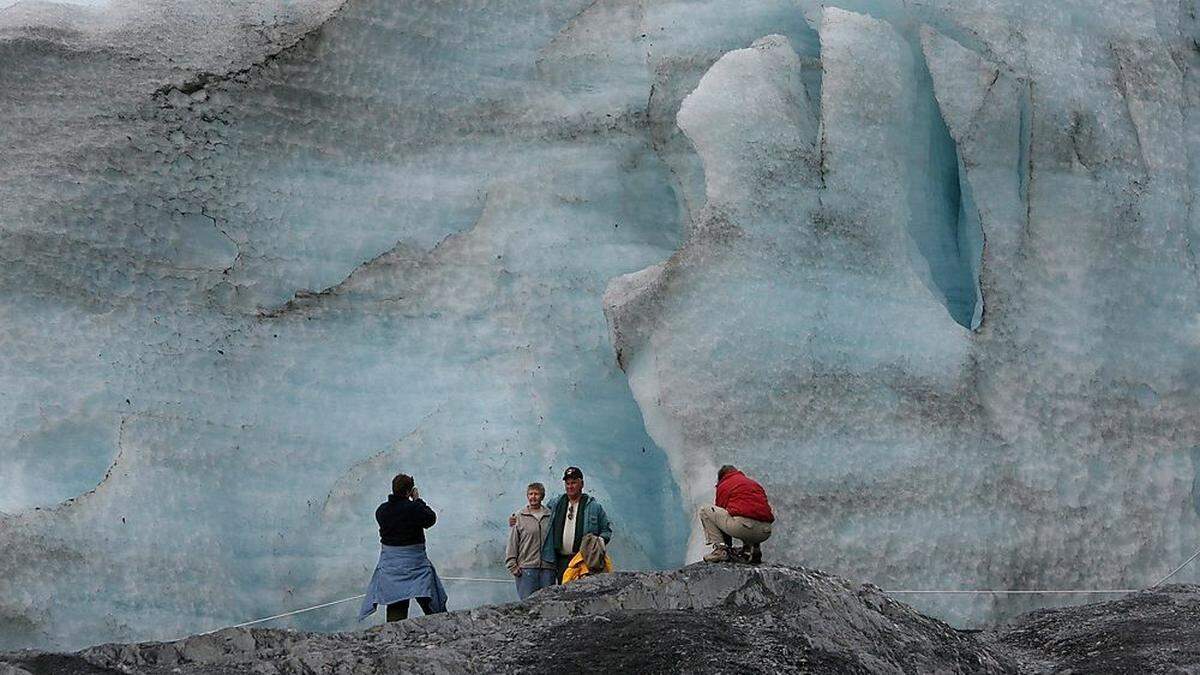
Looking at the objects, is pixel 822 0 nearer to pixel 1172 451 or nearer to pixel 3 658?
pixel 1172 451

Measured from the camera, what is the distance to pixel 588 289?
10.8 meters

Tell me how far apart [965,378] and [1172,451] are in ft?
4.47

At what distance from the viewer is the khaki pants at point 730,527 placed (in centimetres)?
834

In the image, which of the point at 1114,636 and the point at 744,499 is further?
the point at 744,499

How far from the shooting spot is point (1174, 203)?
35.1ft

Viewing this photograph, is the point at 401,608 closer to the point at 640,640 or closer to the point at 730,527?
the point at 730,527

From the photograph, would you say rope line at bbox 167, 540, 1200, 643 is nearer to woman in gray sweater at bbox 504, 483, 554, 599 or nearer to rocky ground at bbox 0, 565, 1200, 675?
woman in gray sweater at bbox 504, 483, 554, 599

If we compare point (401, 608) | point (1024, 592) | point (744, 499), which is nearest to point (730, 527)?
point (744, 499)

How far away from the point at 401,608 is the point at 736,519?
6.51 feet

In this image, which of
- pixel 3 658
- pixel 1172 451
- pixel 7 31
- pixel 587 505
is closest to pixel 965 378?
pixel 1172 451

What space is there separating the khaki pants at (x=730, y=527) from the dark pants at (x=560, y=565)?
1.05m

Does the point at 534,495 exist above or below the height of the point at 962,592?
above

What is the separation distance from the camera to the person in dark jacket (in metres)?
8.87

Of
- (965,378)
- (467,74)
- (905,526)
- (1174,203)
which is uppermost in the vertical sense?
(467,74)
